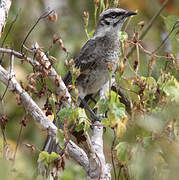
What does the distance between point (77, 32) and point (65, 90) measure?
3.16m

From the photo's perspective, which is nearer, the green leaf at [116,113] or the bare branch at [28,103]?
the green leaf at [116,113]

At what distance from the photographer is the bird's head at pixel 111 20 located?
3650mm

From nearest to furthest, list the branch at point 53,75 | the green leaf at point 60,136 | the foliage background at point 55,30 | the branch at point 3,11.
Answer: the green leaf at point 60,136, the branch at point 53,75, the branch at point 3,11, the foliage background at point 55,30

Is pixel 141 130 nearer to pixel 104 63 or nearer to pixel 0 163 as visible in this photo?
pixel 0 163

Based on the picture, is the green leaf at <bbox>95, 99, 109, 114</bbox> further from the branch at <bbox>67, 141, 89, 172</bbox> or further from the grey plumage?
the grey plumage

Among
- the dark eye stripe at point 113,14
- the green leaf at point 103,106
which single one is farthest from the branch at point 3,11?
the dark eye stripe at point 113,14

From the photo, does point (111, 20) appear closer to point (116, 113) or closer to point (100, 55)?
point (100, 55)

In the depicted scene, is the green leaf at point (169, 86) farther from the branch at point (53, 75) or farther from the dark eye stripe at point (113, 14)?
the dark eye stripe at point (113, 14)

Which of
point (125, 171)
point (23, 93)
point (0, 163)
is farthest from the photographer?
point (23, 93)

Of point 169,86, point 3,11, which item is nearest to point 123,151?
point 169,86

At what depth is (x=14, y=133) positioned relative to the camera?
4.52 meters

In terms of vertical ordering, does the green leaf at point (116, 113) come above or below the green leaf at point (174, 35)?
below

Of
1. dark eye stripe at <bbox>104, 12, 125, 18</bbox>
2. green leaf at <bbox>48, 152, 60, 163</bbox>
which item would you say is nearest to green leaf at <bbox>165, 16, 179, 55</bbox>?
dark eye stripe at <bbox>104, 12, 125, 18</bbox>

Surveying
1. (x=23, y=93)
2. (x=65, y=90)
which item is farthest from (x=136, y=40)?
(x=23, y=93)
